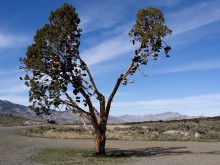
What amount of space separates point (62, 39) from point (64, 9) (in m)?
1.95

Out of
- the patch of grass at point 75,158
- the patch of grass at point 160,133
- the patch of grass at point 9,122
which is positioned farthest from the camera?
the patch of grass at point 9,122

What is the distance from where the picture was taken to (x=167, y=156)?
81.8 ft

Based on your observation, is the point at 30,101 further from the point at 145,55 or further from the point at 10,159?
the point at 145,55

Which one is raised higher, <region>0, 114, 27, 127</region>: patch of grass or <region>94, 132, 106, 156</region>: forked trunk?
<region>0, 114, 27, 127</region>: patch of grass

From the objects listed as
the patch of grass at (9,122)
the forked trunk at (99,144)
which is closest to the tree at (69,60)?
the forked trunk at (99,144)

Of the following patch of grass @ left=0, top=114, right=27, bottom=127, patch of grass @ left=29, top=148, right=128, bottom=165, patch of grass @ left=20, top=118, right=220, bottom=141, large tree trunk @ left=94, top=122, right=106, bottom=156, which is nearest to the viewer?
patch of grass @ left=29, top=148, right=128, bottom=165

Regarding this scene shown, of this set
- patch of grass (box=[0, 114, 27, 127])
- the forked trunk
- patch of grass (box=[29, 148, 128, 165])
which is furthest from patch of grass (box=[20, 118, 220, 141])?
patch of grass (box=[0, 114, 27, 127])

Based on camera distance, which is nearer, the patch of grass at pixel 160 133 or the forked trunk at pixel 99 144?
the forked trunk at pixel 99 144

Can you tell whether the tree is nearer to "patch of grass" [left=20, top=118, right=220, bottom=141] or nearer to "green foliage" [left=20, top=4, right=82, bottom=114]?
"green foliage" [left=20, top=4, right=82, bottom=114]

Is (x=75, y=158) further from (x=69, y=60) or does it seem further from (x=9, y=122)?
(x=9, y=122)

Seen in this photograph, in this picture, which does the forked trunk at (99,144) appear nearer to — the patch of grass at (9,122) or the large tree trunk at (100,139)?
the large tree trunk at (100,139)

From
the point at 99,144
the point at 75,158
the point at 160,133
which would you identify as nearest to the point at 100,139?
the point at 99,144

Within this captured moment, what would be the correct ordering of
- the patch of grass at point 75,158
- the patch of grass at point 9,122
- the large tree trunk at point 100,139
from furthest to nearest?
the patch of grass at point 9,122, the large tree trunk at point 100,139, the patch of grass at point 75,158

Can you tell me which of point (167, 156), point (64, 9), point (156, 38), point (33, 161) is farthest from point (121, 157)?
point (64, 9)
